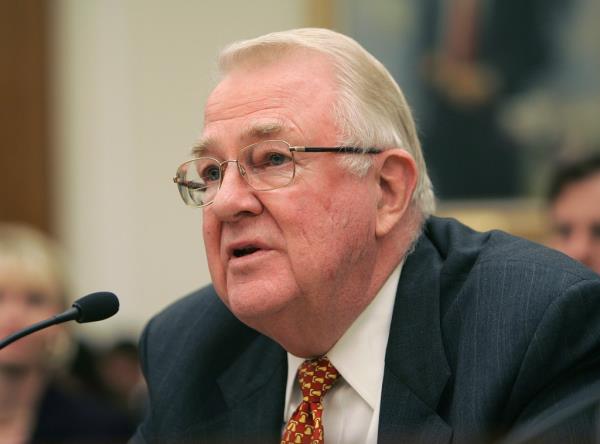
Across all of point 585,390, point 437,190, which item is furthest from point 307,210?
point 437,190

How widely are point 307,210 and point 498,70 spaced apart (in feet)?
11.0

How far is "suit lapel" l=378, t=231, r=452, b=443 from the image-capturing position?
2176mm

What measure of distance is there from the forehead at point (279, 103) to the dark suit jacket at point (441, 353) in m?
0.43

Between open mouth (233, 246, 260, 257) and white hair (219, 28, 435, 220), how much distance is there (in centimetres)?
29

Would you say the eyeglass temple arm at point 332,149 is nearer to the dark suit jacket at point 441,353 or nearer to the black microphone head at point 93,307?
the dark suit jacket at point 441,353

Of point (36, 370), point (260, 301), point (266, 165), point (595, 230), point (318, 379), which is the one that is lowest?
point (36, 370)

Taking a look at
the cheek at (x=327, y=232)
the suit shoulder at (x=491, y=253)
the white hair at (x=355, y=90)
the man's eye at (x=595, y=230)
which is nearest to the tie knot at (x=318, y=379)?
the cheek at (x=327, y=232)

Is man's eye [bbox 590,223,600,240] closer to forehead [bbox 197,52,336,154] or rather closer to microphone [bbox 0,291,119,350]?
forehead [bbox 197,52,336,154]

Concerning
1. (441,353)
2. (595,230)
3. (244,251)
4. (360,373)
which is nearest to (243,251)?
(244,251)

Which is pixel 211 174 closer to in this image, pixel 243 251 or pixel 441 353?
pixel 243 251

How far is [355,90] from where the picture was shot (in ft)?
7.70

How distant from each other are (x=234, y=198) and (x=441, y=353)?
1.85ft

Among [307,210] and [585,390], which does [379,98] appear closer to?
[307,210]

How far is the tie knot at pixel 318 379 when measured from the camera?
239cm
